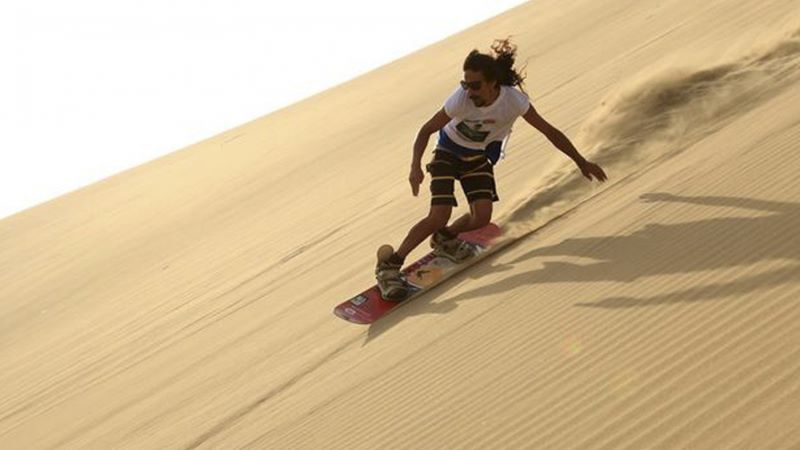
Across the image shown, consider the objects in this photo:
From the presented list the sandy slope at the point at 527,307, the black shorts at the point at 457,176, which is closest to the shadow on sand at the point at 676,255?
the sandy slope at the point at 527,307

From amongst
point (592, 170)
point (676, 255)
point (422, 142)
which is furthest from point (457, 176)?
point (676, 255)

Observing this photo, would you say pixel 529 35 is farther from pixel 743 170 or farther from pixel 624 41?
pixel 743 170

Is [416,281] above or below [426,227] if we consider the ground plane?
below

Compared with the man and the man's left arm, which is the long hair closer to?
the man

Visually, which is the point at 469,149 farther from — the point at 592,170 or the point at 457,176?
the point at 592,170

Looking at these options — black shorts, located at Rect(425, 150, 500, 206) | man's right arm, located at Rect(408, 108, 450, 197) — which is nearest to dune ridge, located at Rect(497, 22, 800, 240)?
black shorts, located at Rect(425, 150, 500, 206)

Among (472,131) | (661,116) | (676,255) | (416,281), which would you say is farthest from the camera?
(661,116)

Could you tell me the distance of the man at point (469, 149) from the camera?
5.09m

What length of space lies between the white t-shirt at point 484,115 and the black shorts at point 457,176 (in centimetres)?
16

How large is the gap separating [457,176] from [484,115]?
53 centimetres

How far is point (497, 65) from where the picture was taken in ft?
16.6

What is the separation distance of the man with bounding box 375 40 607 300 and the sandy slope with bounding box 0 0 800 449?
1.06 feet

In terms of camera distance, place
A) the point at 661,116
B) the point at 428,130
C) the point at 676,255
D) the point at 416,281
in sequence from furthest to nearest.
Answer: the point at 661,116 → the point at 416,281 → the point at 428,130 → the point at 676,255

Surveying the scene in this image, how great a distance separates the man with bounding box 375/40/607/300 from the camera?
509 centimetres
